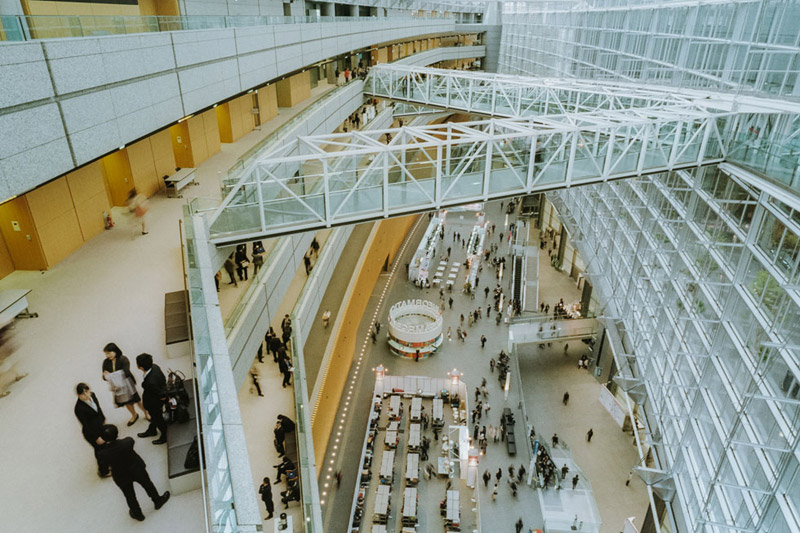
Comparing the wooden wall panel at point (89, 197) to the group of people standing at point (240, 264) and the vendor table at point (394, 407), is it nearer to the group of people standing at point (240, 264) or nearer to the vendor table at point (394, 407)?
the group of people standing at point (240, 264)

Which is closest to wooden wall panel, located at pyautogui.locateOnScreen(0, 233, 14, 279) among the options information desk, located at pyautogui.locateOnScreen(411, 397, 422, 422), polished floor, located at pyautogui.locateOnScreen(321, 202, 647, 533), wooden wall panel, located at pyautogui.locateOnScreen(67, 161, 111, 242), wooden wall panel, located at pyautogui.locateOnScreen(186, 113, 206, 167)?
wooden wall panel, located at pyautogui.locateOnScreen(67, 161, 111, 242)

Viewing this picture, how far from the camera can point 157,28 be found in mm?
9836

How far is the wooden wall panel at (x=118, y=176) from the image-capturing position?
12.6 metres

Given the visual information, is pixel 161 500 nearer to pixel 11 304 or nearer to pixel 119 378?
pixel 119 378

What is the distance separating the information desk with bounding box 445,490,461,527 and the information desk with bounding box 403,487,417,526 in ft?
3.92

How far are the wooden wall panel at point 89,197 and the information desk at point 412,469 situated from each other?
559 inches

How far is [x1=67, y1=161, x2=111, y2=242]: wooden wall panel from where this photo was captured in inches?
413

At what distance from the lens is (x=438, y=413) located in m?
22.2

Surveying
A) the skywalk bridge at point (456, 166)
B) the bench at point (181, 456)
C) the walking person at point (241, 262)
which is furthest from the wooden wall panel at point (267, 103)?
the bench at point (181, 456)

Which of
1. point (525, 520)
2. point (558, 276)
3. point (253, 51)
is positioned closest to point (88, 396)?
point (253, 51)

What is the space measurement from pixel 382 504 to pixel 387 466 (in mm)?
1683

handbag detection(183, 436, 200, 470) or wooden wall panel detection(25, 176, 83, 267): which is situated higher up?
wooden wall panel detection(25, 176, 83, 267)

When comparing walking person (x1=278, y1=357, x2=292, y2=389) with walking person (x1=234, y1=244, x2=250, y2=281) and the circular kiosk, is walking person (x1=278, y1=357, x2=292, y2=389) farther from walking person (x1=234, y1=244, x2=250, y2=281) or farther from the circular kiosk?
the circular kiosk

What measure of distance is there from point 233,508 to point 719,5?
2014 centimetres
